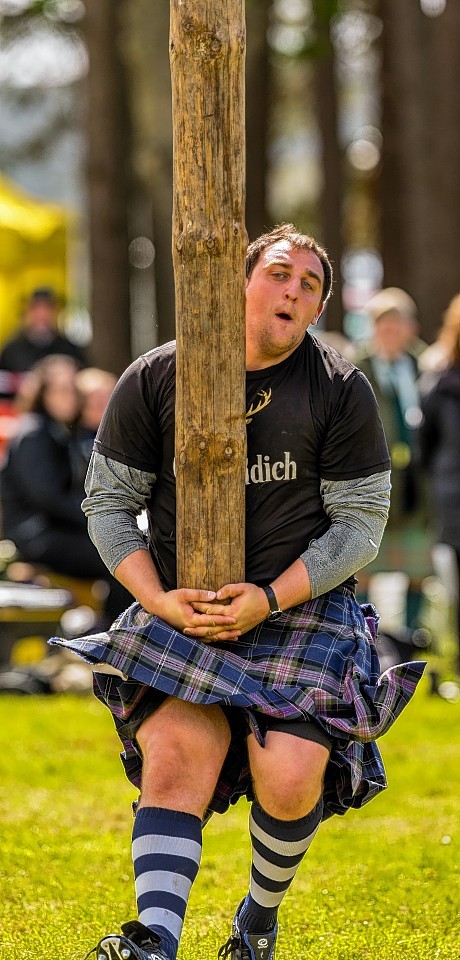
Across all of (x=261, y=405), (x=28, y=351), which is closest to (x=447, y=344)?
(x=261, y=405)

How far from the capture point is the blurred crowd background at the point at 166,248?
781 cm

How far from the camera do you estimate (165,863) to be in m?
3.19

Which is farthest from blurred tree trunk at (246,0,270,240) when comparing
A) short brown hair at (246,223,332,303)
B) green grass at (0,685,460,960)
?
short brown hair at (246,223,332,303)

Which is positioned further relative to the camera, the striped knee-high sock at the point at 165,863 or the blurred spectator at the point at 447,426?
the blurred spectator at the point at 447,426

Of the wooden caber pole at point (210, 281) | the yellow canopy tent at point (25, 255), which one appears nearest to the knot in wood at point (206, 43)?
the wooden caber pole at point (210, 281)

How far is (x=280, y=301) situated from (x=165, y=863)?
1307 mm

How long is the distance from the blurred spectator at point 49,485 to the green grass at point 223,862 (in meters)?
1.59

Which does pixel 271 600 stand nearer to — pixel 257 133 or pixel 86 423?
pixel 86 423

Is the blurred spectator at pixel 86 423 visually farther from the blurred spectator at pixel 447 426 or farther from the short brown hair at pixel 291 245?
the short brown hair at pixel 291 245

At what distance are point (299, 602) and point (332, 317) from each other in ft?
52.2

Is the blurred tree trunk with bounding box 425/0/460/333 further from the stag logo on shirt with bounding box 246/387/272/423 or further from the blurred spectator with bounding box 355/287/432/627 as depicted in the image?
the stag logo on shirt with bounding box 246/387/272/423

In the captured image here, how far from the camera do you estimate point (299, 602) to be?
3414 mm

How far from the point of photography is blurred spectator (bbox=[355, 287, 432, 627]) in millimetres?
7809

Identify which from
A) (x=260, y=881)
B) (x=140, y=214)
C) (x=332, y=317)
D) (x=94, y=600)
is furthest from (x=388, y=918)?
(x=140, y=214)
